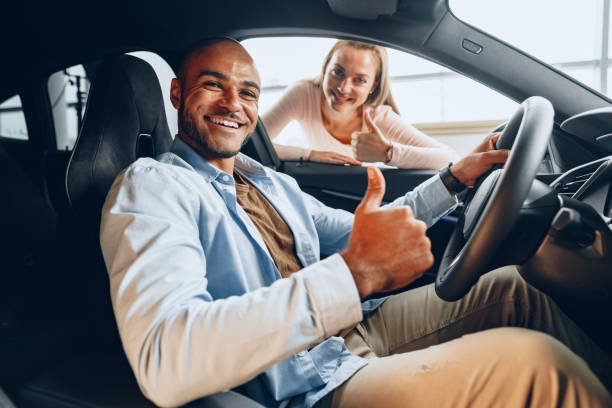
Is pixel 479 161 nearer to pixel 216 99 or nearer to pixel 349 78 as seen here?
pixel 216 99

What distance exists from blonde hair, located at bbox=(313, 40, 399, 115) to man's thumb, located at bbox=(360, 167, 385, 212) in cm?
123

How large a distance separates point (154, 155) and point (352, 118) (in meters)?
1.11

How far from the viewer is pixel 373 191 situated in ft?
2.53

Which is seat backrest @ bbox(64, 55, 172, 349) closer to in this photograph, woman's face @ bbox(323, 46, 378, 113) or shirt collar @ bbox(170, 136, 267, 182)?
shirt collar @ bbox(170, 136, 267, 182)

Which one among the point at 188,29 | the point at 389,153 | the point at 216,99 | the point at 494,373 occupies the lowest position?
the point at 494,373

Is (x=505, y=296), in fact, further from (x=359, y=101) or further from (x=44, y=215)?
(x=44, y=215)

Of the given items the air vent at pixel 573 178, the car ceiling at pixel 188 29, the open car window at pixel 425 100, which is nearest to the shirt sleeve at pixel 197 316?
the air vent at pixel 573 178

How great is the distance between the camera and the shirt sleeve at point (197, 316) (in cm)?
65

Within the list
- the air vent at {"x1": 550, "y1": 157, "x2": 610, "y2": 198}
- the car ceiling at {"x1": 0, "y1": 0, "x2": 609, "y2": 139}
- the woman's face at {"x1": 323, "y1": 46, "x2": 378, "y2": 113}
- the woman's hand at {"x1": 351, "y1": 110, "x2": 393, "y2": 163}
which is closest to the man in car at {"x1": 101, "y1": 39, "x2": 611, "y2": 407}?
the air vent at {"x1": 550, "y1": 157, "x2": 610, "y2": 198}

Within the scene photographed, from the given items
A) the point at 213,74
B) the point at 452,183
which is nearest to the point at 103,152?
the point at 213,74

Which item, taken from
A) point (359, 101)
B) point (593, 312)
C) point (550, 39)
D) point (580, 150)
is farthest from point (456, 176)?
point (550, 39)

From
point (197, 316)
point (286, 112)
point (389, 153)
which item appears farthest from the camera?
point (286, 112)

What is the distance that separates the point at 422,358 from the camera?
2.82 feet

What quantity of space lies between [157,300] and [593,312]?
0.72 meters
